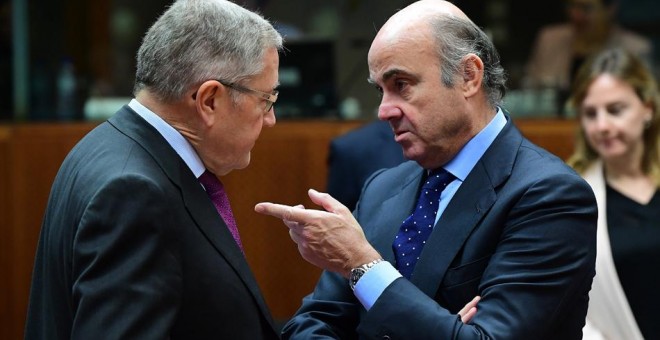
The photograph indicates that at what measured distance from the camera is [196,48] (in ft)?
7.39

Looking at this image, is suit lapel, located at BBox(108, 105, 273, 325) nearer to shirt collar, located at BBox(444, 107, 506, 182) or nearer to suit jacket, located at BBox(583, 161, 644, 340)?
Answer: shirt collar, located at BBox(444, 107, 506, 182)

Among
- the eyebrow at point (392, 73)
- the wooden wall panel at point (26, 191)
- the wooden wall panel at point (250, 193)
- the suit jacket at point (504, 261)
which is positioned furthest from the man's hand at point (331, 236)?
the wooden wall panel at point (26, 191)

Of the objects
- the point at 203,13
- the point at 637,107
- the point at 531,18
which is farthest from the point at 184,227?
the point at 531,18

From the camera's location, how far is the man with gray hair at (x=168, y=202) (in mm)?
2006

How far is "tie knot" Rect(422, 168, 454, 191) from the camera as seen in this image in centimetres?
258

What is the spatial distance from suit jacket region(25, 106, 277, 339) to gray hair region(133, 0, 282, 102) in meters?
0.10

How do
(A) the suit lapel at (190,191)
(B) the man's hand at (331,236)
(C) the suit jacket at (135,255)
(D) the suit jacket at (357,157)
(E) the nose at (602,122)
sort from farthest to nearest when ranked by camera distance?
(D) the suit jacket at (357,157) → (E) the nose at (602,122) → (B) the man's hand at (331,236) → (A) the suit lapel at (190,191) → (C) the suit jacket at (135,255)

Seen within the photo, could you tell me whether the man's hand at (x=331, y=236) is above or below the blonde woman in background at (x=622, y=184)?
above

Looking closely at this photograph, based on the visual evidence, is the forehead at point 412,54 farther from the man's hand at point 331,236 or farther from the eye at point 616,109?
the eye at point 616,109

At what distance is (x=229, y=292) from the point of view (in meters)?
2.21

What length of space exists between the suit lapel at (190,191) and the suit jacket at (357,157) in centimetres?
216

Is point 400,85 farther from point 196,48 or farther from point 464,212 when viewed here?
point 196,48

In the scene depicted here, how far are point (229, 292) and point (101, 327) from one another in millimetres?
317

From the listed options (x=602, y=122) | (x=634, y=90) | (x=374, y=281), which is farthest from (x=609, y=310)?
(x=374, y=281)
